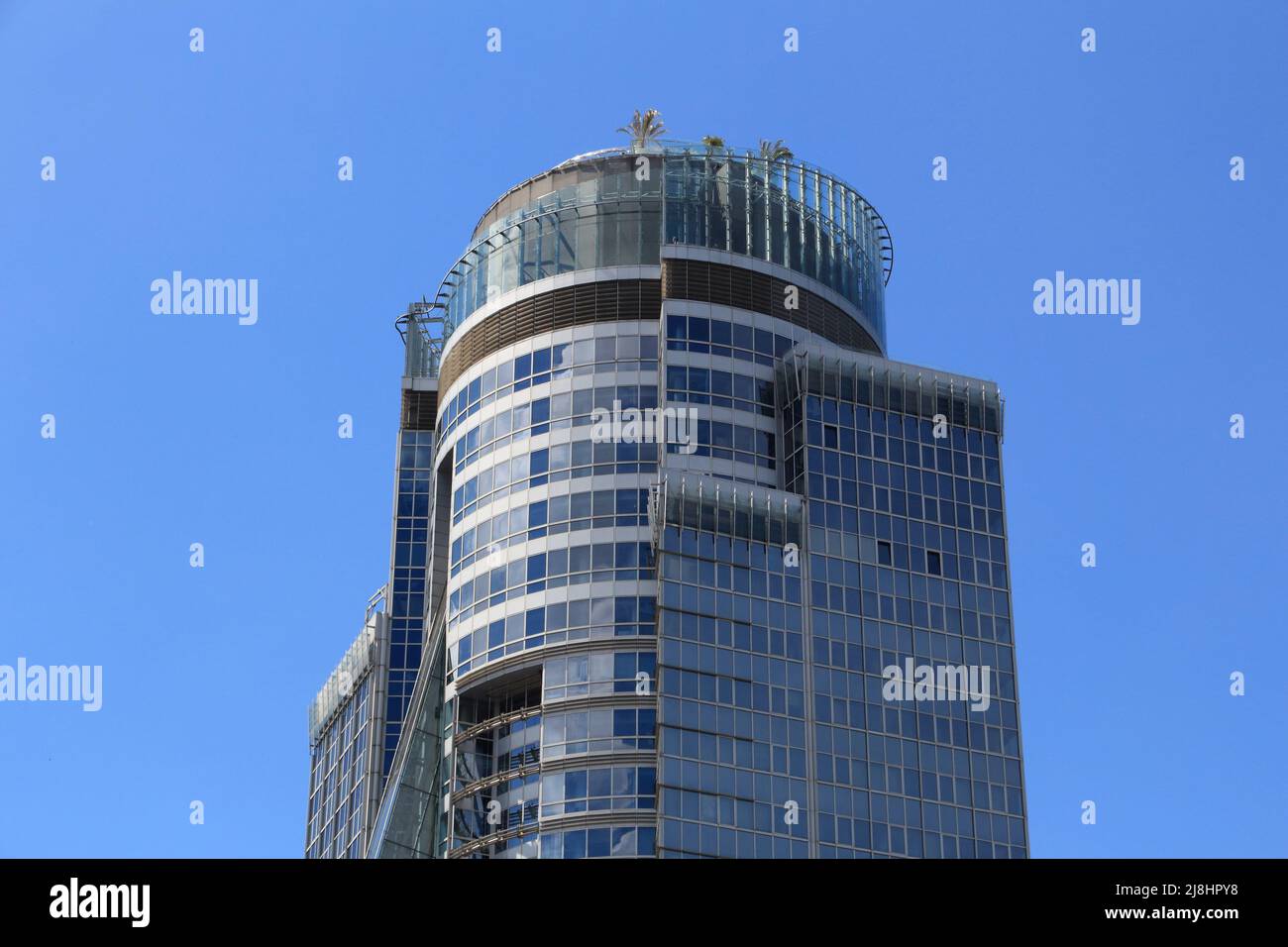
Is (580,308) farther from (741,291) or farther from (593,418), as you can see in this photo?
(741,291)

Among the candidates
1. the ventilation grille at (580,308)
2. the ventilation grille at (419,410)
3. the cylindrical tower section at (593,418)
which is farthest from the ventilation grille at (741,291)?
the ventilation grille at (419,410)

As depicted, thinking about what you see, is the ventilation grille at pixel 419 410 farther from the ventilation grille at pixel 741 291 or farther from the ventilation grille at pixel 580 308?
the ventilation grille at pixel 741 291

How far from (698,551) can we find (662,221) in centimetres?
2928

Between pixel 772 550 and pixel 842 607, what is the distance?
6.51 meters

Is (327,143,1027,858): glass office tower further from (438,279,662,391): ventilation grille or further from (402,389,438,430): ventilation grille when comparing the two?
(402,389,438,430): ventilation grille

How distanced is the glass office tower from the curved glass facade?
237 mm

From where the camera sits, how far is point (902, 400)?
158 m

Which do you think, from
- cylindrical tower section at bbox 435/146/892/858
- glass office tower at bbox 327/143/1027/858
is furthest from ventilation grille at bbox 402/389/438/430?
glass office tower at bbox 327/143/1027/858
